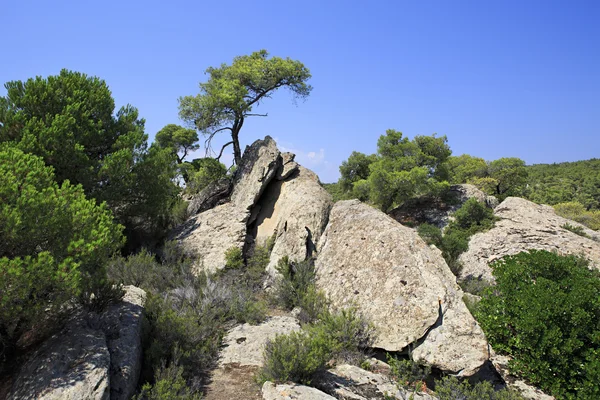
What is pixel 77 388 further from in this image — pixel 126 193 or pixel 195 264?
pixel 126 193

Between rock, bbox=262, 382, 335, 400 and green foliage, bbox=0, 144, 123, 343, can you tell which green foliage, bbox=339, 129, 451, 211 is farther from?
green foliage, bbox=0, 144, 123, 343

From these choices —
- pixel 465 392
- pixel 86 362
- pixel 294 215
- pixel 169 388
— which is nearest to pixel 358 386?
pixel 465 392

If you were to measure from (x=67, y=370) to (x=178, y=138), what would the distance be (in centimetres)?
2903

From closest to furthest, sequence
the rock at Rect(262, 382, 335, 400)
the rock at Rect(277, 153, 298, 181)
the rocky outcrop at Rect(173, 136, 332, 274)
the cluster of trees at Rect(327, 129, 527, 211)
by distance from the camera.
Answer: the rock at Rect(262, 382, 335, 400) → the rocky outcrop at Rect(173, 136, 332, 274) → the rock at Rect(277, 153, 298, 181) → the cluster of trees at Rect(327, 129, 527, 211)

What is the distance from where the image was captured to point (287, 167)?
1585 cm

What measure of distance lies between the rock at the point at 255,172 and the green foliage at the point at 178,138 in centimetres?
1739

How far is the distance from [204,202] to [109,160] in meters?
5.36

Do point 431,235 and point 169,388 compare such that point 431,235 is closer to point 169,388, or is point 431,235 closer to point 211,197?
point 211,197

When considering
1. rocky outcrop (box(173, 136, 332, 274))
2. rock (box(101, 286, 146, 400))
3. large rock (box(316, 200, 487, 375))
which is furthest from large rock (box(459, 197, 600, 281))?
rock (box(101, 286, 146, 400))

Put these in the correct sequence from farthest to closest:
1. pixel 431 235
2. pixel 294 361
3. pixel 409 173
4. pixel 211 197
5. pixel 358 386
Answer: pixel 409 173 < pixel 211 197 < pixel 431 235 < pixel 358 386 < pixel 294 361

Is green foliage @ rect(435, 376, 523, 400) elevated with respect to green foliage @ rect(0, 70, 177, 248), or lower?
lower

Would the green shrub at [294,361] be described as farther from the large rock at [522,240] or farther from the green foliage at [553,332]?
the large rock at [522,240]

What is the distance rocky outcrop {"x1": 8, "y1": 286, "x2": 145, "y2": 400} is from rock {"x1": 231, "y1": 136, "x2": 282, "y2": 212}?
8.38m

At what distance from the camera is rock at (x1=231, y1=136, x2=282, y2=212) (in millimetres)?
14844
